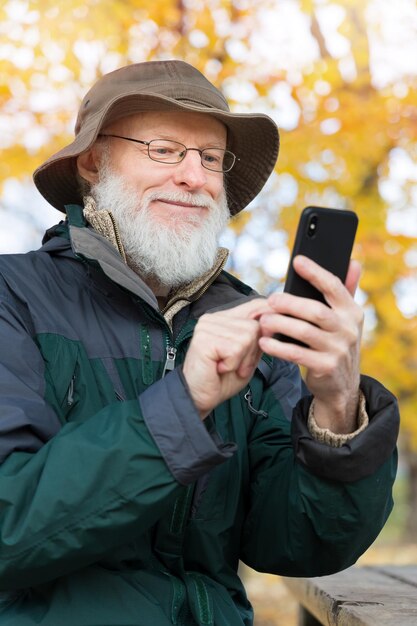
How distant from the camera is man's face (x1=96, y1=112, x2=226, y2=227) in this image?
2607mm

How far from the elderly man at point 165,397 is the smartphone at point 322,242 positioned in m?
0.04

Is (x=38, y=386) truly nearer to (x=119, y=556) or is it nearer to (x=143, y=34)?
(x=119, y=556)

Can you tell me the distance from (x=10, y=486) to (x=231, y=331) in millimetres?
556

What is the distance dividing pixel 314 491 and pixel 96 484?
2.08ft

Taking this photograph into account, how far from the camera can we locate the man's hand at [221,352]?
1777 millimetres

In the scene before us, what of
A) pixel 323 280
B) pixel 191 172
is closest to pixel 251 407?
pixel 191 172

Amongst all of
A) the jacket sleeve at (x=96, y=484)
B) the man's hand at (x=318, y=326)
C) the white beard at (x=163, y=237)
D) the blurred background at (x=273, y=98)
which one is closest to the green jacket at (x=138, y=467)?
the jacket sleeve at (x=96, y=484)

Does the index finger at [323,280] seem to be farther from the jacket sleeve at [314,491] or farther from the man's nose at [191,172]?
the man's nose at [191,172]

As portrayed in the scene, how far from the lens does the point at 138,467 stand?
177cm

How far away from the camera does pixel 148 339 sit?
2342 mm

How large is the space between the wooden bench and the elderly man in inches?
5.5

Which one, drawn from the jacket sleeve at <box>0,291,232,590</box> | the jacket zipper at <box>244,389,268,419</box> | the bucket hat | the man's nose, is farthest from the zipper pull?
the bucket hat

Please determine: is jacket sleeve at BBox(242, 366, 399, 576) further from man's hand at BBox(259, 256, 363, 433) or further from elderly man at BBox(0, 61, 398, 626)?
man's hand at BBox(259, 256, 363, 433)

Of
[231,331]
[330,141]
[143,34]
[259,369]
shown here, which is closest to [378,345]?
[330,141]
